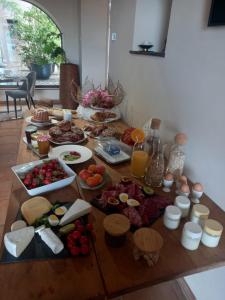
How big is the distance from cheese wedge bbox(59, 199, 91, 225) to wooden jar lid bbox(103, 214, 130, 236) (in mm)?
130

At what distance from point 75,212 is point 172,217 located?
355 millimetres

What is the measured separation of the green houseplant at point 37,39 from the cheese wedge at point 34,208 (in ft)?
13.5

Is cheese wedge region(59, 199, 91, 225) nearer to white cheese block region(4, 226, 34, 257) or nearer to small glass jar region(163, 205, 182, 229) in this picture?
white cheese block region(4, 226, 34, 257)

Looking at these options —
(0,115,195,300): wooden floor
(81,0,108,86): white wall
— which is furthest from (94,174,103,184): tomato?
(81,0,108,86): white wall

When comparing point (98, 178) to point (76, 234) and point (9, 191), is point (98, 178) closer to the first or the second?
point (76, 234)

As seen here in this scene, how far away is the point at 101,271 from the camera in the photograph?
65cm

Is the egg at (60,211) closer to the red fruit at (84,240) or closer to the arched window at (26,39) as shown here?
the red fruit at (84,240)

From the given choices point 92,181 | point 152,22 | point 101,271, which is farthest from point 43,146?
point 152,22

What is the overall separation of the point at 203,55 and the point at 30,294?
1.13m

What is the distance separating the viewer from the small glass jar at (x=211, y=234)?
744 millimetres

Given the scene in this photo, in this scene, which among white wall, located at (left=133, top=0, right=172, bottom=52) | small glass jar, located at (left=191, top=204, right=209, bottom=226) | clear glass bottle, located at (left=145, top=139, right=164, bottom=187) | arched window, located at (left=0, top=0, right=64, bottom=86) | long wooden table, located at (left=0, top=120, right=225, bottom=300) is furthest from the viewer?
arched window, located at (left=0, top=0, right=64, bottom=86)

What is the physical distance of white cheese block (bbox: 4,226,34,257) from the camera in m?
0.67

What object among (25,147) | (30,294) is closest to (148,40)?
→ (25,147)

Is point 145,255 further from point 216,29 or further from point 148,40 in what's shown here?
point 148,40
